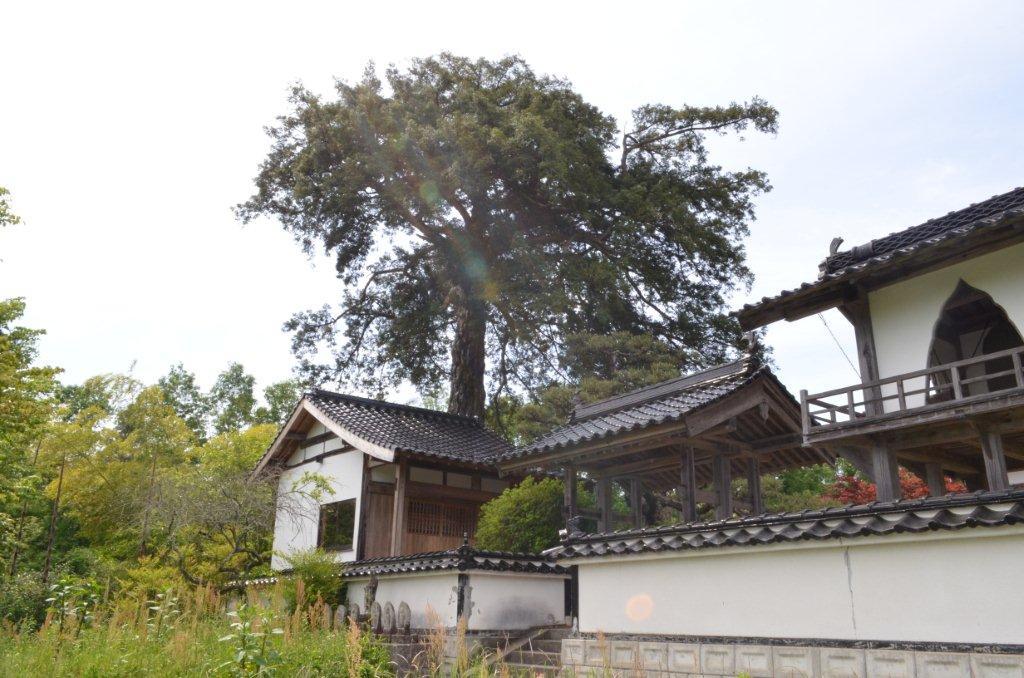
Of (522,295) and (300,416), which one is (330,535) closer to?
(300,416)

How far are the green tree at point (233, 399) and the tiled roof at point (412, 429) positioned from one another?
21.9 m

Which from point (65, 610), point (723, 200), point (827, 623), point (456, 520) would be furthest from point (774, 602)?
point (723, 200)

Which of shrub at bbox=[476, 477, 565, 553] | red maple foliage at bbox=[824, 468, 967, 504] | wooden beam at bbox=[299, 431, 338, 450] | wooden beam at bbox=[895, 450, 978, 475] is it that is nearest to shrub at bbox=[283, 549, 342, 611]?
shrub at bbox=[476, 477, 565, 553]

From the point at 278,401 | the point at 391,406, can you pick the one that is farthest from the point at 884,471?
the point at 278,401

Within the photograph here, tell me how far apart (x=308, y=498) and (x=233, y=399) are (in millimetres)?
23983

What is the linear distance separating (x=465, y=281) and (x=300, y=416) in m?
7.02

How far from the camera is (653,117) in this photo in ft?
76.1

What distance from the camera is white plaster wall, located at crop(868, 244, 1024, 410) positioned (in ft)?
33.1

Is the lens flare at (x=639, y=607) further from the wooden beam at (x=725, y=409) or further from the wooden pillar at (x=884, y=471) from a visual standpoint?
the wooden pillar at (x=884, y=471)

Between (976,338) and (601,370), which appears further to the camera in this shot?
(601,370)

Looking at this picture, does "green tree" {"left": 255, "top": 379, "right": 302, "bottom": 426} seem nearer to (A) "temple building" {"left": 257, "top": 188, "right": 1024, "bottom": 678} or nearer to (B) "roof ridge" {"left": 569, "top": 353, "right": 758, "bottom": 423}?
(A) "temple building" {"left": 257, "top": 188, "right": 1024, "bottom": 678}

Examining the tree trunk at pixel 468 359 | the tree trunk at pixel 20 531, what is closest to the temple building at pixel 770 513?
the tree trunk at pixel 468 359

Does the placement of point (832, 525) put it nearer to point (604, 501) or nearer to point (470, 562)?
point (470, 562)

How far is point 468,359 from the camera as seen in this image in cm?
2383
